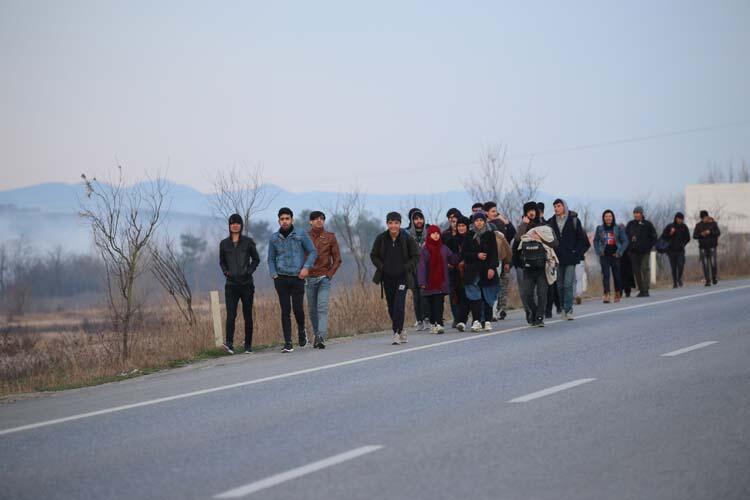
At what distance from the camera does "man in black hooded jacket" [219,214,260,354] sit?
684 inches

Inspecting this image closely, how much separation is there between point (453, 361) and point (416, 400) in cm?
342

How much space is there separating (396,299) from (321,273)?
1.27 metres

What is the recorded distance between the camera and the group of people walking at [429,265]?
17.2 metres

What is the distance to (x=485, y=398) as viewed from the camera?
1030cm

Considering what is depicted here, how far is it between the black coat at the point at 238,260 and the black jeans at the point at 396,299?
6.81 ft

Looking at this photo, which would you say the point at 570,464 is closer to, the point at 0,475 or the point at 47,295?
the point at 0,475

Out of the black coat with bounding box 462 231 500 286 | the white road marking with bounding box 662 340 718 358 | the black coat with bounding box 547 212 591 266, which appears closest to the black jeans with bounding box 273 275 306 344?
the black coat with bounding box 462 231 500 286

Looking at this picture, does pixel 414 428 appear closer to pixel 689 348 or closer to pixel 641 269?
pixel 689 348

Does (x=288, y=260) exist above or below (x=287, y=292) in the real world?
above

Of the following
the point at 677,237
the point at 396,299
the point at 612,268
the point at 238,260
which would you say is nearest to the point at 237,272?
the point at 238,260

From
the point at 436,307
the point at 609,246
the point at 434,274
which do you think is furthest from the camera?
the point at 609,246

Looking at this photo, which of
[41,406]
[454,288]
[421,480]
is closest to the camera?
[421,480]

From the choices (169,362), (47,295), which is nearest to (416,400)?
(169,362)

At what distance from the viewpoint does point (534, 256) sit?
62.1ft
